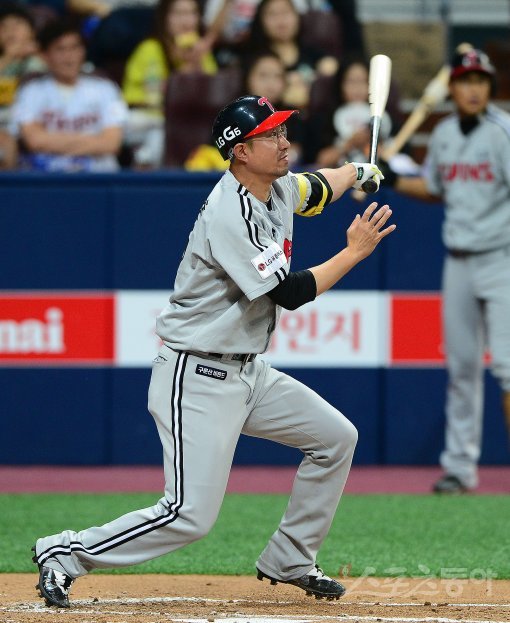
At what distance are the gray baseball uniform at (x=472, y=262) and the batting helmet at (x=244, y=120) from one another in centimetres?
297

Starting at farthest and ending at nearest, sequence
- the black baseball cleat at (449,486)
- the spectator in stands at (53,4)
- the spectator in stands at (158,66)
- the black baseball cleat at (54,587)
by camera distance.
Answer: the spectator in stands at (53,4), the spectator in stands at (158,66), the black baseball cleat at (449,486), the black baseball cleat at (54,587)

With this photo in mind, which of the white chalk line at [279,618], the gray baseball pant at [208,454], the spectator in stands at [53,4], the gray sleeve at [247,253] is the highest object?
the spectator in stands at [53,4]

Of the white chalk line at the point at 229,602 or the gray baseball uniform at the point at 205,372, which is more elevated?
the gray baseball uniform at the point at 205,372

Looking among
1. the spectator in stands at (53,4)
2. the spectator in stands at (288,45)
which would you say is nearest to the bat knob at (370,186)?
the spectator in stands at (288,45)

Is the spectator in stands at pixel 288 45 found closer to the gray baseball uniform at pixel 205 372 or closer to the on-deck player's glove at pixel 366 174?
the on-deck player's glove at pixel 366 174

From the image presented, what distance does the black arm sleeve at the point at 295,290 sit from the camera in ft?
15.0

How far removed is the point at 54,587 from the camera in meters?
4.68

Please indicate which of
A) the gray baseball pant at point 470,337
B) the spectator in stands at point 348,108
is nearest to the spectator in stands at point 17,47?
the spectator in stands at point 348,108

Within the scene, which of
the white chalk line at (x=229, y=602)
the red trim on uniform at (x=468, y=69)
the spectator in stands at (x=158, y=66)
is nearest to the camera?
the white chalk line at (x=229, y=602)

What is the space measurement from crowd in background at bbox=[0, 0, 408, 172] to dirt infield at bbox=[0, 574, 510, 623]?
12.9 feet

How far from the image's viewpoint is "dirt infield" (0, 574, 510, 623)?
4551 mm

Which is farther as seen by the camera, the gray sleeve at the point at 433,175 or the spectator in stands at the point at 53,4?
the spectator in stands at the point at 53,4

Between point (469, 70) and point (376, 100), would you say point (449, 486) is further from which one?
point (376, 100)

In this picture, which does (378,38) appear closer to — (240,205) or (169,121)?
(169,121)
